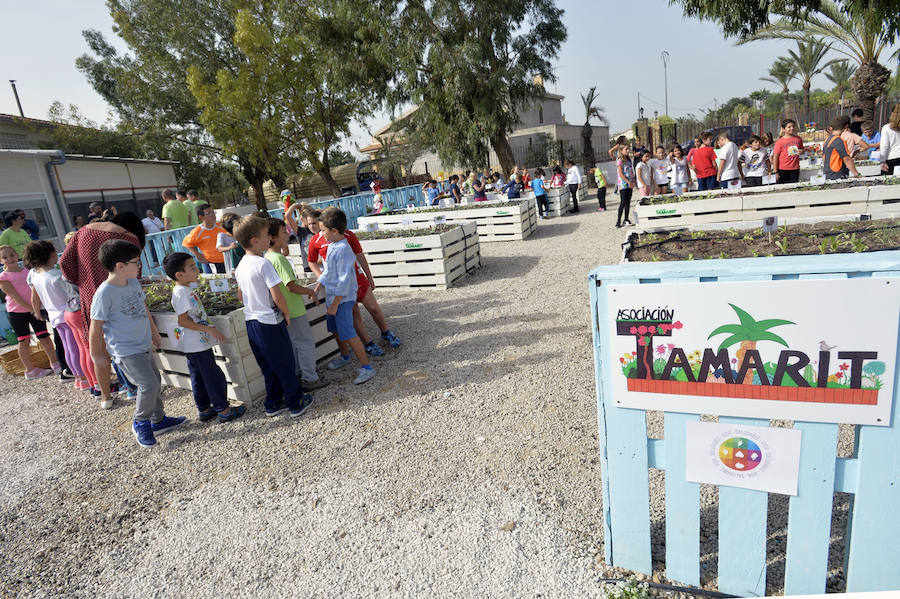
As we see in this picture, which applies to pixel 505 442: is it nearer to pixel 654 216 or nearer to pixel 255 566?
pixel 255 566

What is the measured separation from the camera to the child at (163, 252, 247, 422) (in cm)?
411

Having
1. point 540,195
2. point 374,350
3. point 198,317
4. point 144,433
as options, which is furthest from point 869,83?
point 144,433

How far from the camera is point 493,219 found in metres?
12.6

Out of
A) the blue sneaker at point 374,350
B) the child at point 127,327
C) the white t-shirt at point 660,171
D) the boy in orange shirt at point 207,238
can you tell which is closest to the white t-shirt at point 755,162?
the white t-shirt at point 660,171

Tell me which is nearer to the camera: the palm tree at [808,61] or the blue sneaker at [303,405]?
the blue sneaker at [303,405]

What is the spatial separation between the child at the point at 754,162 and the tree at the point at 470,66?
10.8m

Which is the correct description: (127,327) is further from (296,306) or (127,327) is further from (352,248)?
(352,248)

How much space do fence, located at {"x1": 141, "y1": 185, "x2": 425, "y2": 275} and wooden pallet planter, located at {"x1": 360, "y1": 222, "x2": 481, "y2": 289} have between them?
4.25 metres

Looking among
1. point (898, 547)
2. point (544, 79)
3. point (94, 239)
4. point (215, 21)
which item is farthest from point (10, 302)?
point (215, 21)

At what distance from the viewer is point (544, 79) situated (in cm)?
2103

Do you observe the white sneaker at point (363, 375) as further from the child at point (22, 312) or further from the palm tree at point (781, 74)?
the palm tree at point (781, 74)

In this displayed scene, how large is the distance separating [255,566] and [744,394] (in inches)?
104

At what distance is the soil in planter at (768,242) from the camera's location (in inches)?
142

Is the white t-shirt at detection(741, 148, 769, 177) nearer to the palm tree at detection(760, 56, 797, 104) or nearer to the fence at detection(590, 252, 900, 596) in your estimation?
the fence at detection(590, 252, 900, 596)
